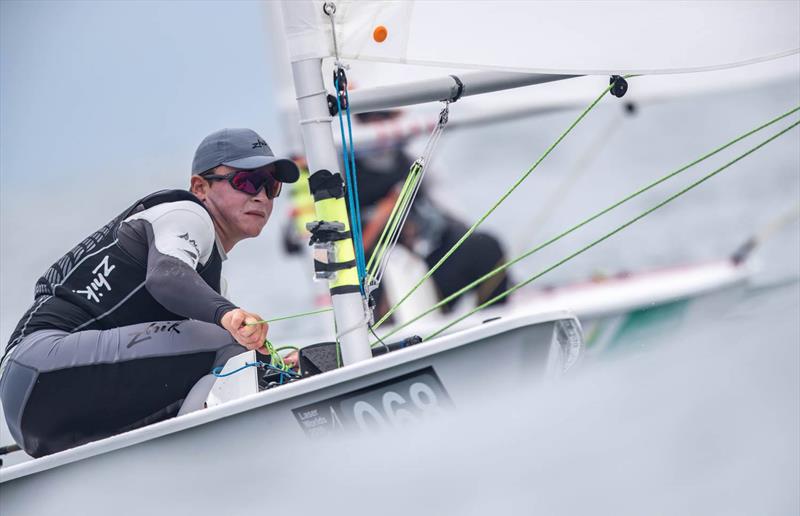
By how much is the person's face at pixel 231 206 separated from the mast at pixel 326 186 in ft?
0.83

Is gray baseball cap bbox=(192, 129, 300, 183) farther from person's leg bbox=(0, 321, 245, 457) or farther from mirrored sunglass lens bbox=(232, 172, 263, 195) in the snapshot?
person's leg bbox=(0, 321, 245, 457)

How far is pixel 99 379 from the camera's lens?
2.12 metres

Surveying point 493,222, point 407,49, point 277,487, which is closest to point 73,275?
point 277,487

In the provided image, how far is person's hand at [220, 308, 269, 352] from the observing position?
6.31 ft

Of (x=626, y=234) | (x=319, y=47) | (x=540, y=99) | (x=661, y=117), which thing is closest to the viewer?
(x=319, y=47)

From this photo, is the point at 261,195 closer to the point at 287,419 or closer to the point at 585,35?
the point at 287,419

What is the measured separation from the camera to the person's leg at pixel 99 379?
212 centimetres

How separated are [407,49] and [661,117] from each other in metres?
8.26

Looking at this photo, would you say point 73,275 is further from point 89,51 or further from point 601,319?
point 89,51

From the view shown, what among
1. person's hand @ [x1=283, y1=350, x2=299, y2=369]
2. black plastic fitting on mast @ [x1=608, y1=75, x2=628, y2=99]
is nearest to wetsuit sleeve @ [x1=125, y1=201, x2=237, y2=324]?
person's hand @ [x1=283, y1=350, x2=299, y2=369]

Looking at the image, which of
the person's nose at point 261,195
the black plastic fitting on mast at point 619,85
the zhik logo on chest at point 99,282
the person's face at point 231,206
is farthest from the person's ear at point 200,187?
the black plastic fitting on mast at point 619,85

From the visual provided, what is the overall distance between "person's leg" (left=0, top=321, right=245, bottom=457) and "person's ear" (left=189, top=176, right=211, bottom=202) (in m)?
0.31

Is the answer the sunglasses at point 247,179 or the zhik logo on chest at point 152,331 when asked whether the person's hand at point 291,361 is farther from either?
the sunglasses at point 247,179

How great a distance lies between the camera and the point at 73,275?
221 cm
